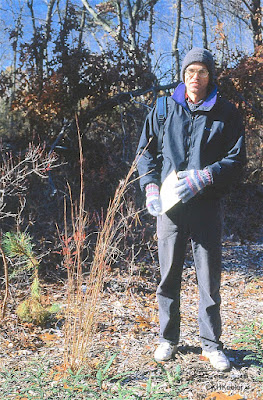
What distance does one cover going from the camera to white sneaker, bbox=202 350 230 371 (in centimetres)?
268

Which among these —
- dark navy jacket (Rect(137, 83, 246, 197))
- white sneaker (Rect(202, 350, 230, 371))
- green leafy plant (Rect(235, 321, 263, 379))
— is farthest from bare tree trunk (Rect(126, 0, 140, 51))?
white sneaker (Rect(202, 350, 230, 371))

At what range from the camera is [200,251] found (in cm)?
270

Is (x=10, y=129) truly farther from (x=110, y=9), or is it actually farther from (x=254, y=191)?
(x=254, y=191)

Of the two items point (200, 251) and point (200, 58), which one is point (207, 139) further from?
point (200, 251)

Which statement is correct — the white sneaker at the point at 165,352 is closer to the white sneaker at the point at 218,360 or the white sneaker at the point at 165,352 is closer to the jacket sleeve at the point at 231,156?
the white sneaker at the point at 218,360

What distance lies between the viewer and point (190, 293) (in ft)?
16.5

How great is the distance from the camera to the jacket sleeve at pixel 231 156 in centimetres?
254

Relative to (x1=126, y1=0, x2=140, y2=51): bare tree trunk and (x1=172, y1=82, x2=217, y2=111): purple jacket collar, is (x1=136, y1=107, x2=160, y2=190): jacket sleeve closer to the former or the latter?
(x1=172, y1=82, x2=217, y2=111): purple jacket collar

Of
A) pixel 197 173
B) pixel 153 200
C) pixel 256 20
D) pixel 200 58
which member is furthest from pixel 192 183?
pixel 256 20

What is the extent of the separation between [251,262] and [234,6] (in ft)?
24.9

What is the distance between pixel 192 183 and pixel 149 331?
67.7 inches

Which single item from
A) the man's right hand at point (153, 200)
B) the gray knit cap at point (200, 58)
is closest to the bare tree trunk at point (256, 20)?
the gray knit cap at point (200, 58)

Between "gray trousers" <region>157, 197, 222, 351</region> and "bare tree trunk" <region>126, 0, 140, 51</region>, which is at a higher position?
"bare tree trunk" <region>126, 0, 140, 51</region>

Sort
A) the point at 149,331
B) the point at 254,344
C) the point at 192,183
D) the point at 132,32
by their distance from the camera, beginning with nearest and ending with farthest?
the point at 192,183, the point at 254,344, the point at 149,331, the point at 132,32
